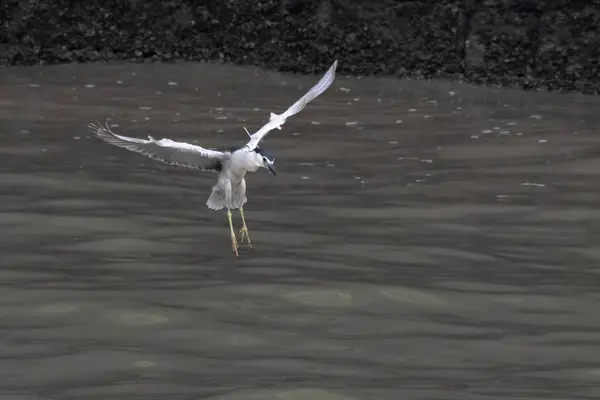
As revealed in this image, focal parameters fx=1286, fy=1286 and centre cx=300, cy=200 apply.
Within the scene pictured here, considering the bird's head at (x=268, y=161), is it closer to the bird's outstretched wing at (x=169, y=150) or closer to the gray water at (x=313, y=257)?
the bird's outstretched wing at (x=169, y=150)

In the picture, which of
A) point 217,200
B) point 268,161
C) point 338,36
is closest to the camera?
point 268,161

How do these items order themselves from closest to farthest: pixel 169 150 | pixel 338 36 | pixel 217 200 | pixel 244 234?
1. pixel 169 150
2. pixel 217 200
3. pixel 244 234
4. pixel 338 36

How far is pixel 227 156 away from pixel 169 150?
1.06 ft

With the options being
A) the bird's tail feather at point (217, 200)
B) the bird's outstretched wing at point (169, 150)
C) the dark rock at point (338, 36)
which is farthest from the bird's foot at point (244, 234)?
the dark rock at point (338, 36)

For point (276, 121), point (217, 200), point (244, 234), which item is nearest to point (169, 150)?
point (217, 200)

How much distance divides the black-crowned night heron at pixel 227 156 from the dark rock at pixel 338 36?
6360mm

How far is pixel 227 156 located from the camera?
704 centimetres

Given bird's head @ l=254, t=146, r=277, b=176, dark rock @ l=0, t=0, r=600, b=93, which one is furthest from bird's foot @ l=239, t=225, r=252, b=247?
dark rock @ l=0, t=0, r=600, b=93

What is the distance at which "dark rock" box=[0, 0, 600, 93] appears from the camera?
1317 centimetres

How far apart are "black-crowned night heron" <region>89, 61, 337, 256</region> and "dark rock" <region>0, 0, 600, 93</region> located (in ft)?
20.9

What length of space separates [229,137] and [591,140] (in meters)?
2.94

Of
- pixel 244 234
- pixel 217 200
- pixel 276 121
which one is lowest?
pixel 244 234

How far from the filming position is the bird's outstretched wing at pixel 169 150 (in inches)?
262

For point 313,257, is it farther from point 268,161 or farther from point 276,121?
point 276,121
